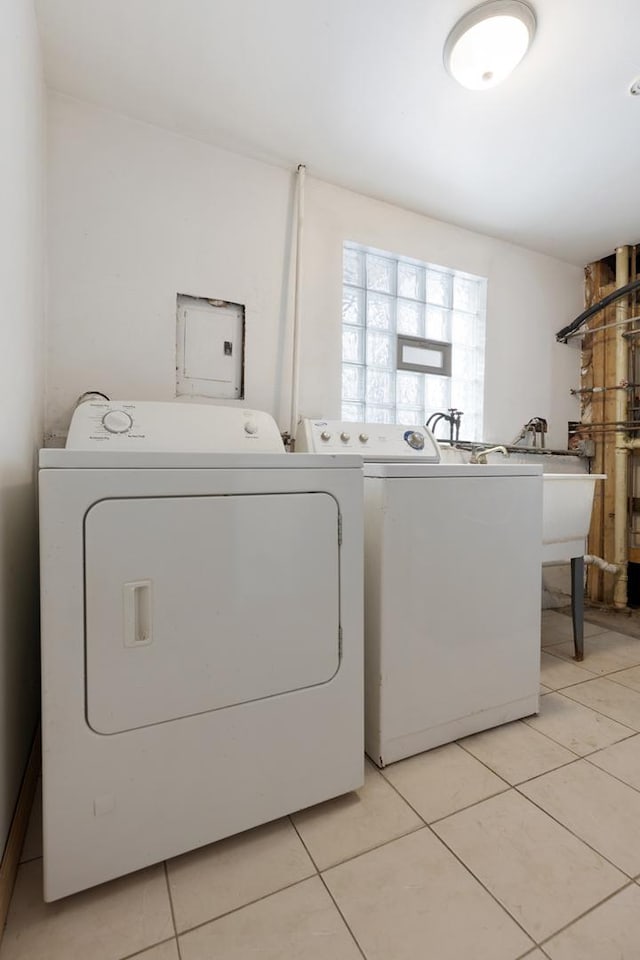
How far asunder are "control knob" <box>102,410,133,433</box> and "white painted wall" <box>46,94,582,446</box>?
1.29 ft

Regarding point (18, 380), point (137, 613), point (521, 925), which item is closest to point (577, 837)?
point (521, 925)

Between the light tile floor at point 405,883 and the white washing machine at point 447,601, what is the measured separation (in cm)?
16

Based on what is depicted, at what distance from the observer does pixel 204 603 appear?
3.11 ft

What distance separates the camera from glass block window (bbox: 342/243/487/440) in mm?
2312

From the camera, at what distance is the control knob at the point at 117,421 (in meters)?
1.38

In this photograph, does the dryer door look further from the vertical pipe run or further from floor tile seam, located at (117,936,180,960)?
the vertical pipe run

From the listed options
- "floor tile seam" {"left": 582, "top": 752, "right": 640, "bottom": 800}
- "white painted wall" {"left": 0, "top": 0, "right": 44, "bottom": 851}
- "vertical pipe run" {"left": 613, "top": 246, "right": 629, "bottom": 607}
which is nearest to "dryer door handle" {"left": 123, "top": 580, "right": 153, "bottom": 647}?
"white painted wall" {"left": 0, "top": 0, "right": 44, "bottom": 851}

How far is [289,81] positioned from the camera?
1.58 meters

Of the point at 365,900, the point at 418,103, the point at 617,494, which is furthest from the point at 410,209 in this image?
the point at 365,900

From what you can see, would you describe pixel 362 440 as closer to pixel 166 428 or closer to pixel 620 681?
pixel 166 428

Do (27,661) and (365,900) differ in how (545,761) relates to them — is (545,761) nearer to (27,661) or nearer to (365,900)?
(365,900)

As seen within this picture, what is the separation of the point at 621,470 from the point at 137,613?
3098mm

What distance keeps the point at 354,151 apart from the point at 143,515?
1921mm

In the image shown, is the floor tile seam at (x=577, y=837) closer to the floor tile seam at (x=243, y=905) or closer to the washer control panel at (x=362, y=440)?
the floor tile seam at (x=243, y=905)
